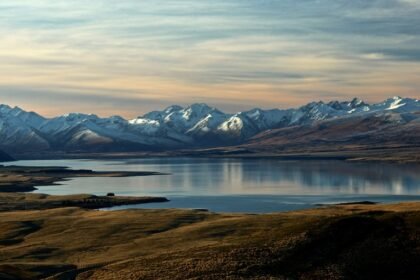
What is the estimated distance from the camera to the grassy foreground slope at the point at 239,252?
61000mm

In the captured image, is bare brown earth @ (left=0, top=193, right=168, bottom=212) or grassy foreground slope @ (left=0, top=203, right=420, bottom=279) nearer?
grassy foreground slope @ (left=0, top=203, right=420, bottom=279)

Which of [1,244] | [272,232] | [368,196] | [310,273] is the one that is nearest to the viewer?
[310,273]

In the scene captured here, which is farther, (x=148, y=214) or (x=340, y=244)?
(x=148, y=214)

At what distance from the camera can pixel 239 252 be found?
65.8 m

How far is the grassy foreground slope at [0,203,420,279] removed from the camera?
6100 cm

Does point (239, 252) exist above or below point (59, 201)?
above

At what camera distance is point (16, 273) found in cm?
6384

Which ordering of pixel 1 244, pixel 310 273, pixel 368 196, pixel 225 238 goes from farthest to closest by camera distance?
Answer: pixel 368 196 → pixel 1 244 → pixel 225 238 → pixel 310 273

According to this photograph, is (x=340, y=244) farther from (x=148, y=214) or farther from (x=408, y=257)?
(x=148, y=214)

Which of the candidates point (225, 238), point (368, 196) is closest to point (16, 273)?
point (225, 238)

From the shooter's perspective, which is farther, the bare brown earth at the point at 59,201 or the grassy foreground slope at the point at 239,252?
the bare brown earth at the point at 59,201

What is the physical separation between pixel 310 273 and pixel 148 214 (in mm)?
58798

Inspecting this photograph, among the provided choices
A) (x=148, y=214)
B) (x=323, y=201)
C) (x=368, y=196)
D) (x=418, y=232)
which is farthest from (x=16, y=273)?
(x=368, y=196)

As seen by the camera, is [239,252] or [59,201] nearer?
[239,252]
